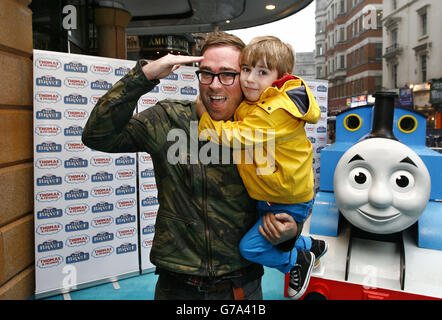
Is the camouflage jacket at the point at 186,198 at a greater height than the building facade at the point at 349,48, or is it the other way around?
the building facade at the point at 349,48

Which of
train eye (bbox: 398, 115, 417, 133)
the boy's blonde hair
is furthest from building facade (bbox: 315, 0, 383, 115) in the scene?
the boy's blonde hair

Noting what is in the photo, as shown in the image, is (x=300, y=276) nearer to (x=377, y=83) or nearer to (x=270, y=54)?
(x=270, y=54)

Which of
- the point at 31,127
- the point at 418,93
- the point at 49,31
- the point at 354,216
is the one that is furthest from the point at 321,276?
the point at 418,93

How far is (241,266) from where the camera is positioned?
5.06 feet

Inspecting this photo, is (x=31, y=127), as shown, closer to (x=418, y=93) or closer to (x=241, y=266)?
(x=241, y=266)

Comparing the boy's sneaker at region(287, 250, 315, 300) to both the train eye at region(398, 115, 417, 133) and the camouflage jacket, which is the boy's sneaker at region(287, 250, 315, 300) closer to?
the camouflage jacket

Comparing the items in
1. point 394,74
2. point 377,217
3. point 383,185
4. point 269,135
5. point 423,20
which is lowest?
point 377,217

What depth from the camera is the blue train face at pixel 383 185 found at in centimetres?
274

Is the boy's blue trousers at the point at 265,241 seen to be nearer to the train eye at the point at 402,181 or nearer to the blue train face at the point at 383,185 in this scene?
the blue train face at the point at 383,185

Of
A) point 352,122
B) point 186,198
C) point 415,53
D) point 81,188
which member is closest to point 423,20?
point 415,53

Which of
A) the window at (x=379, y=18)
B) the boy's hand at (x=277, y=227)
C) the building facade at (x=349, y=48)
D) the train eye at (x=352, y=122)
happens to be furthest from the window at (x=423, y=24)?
the boy's hand at (x=277, y=227)

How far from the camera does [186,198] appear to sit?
1516 mm

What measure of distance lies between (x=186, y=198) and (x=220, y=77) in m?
0.58

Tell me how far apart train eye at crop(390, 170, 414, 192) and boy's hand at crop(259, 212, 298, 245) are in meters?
1.73
